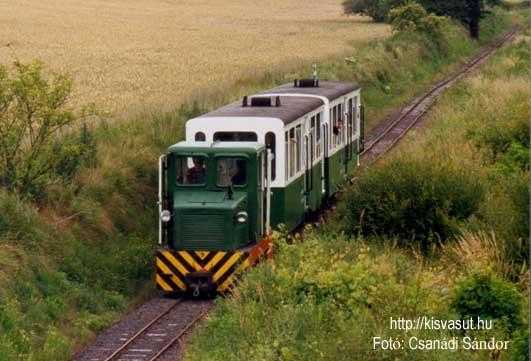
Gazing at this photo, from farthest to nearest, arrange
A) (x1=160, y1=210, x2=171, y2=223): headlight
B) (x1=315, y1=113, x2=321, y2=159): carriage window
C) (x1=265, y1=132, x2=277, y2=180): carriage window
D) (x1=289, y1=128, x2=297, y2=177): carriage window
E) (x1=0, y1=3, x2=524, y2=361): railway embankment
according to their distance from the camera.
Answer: (x1=315, y1=113, x2=321, y2=159): carriage window, (x1=289, y1=128, x2=297, y2=177): carriage window, (x1=265, y1=132, x2=277, y2=180): carriage window, (x1=160, y1=210, x2=171, y2=223): headlight, (x1=0, y1=3, x2=524, y2=361): railway embankment

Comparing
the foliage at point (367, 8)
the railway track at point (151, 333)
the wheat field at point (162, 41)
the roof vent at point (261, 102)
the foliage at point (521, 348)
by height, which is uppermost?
the roof vent at point (261, 102)

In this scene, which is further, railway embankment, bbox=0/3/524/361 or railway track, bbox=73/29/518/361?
railway track, bbox=73/29/518/361

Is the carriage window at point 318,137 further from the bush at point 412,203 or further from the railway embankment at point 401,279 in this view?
the bush at point 412,203

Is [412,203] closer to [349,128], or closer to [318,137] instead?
[318,137]

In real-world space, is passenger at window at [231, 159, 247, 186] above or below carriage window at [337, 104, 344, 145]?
above

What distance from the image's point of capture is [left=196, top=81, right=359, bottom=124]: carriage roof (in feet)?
73.2

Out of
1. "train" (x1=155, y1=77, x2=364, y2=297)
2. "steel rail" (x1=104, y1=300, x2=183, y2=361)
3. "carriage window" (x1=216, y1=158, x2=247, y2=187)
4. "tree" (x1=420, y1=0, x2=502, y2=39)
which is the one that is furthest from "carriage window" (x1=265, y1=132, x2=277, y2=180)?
"tree" (x1=420, y1=0, x2=502, y2=39)

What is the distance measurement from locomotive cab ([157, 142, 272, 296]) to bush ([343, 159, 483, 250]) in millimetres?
1878

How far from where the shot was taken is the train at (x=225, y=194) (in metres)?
20.3

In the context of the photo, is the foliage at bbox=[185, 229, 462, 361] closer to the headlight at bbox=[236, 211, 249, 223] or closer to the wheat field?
the headlight at bbox=[236, 211, 249, 223]

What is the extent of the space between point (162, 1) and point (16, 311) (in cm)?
9790

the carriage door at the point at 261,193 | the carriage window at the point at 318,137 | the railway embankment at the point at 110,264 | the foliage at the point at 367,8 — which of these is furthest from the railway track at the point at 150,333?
the foliage at the point at 367,8

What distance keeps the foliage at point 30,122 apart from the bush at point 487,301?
27.8 ft

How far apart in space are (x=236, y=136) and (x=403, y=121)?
22.8 meters
